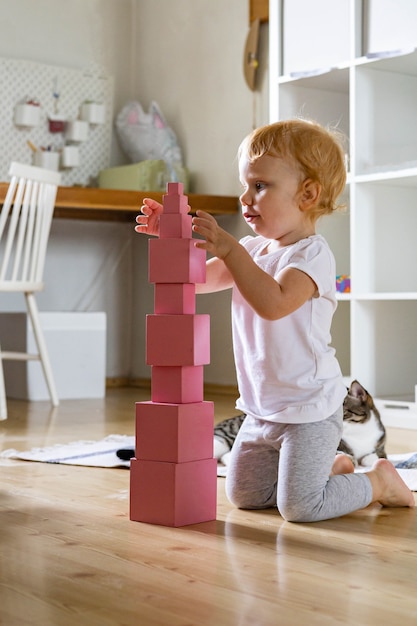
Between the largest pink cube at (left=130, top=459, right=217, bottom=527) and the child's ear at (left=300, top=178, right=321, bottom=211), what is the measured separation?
1.54ft

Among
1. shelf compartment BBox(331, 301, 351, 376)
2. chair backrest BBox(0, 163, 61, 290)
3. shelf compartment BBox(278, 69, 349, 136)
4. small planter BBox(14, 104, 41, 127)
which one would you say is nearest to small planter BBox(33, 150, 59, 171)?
small planter BBox(14, 104, 41, 127)

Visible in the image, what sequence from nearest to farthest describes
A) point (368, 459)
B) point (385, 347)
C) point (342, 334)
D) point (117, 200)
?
point (368, 459)
point (385, 347)
point (342, 334)
point (117, 200)

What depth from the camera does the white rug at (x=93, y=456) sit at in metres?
2.08

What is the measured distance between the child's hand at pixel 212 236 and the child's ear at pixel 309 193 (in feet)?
0.71

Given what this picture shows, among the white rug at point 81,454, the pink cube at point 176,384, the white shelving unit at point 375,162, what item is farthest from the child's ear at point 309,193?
the white shelving unit at point 375,162

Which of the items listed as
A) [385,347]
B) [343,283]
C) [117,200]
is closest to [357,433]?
[385,347]

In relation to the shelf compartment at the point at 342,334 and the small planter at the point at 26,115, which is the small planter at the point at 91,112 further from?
the shelf compartment at the point at 342,334

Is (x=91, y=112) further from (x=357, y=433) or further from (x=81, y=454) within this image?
(x=357, y=433)

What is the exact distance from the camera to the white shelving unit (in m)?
3.04

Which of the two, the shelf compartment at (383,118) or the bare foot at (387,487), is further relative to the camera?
the shelf compartment at (383,118)

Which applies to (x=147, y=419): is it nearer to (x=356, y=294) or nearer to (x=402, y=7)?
(x=356, y=294)

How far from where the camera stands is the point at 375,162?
3.16 meters

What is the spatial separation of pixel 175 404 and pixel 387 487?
0.44m

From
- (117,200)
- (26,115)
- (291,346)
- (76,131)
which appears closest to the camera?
(291,346)
